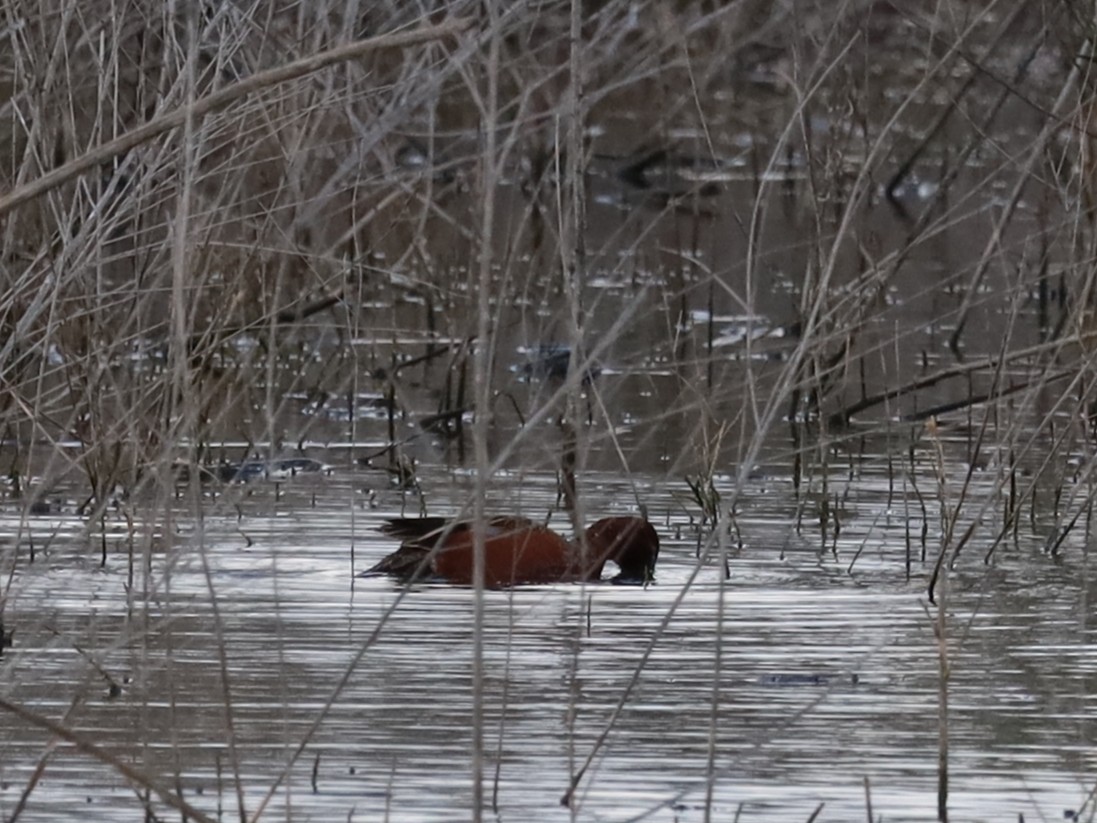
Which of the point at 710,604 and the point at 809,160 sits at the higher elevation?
the point at 809,160

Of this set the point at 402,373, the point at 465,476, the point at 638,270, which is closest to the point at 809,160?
the point at 465,476

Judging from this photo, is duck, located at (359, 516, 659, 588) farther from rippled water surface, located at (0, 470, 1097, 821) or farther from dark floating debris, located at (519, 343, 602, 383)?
dark floating debris, located at (519, 343, 602, 383)

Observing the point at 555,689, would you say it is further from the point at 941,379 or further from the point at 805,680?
the point at 941,379

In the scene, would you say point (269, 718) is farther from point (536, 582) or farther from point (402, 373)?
point (402, 373)

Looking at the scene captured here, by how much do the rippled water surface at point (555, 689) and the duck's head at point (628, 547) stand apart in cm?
6

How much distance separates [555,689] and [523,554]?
33.4 inches

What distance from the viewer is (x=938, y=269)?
37.1 ft

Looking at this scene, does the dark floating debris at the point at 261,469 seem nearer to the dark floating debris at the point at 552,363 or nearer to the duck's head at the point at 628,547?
the duck's head at the point at 628,547

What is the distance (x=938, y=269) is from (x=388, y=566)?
6.63 metres

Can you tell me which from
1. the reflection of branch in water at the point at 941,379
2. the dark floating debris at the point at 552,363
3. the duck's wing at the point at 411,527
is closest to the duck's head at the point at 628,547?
the duck's wing at the point at 411,527

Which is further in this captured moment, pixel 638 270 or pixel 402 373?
pixel 638 270

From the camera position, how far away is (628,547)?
5.12m

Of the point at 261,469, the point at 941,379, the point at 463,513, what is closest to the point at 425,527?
the point at 261,469

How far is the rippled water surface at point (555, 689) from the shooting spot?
349 centimetres
